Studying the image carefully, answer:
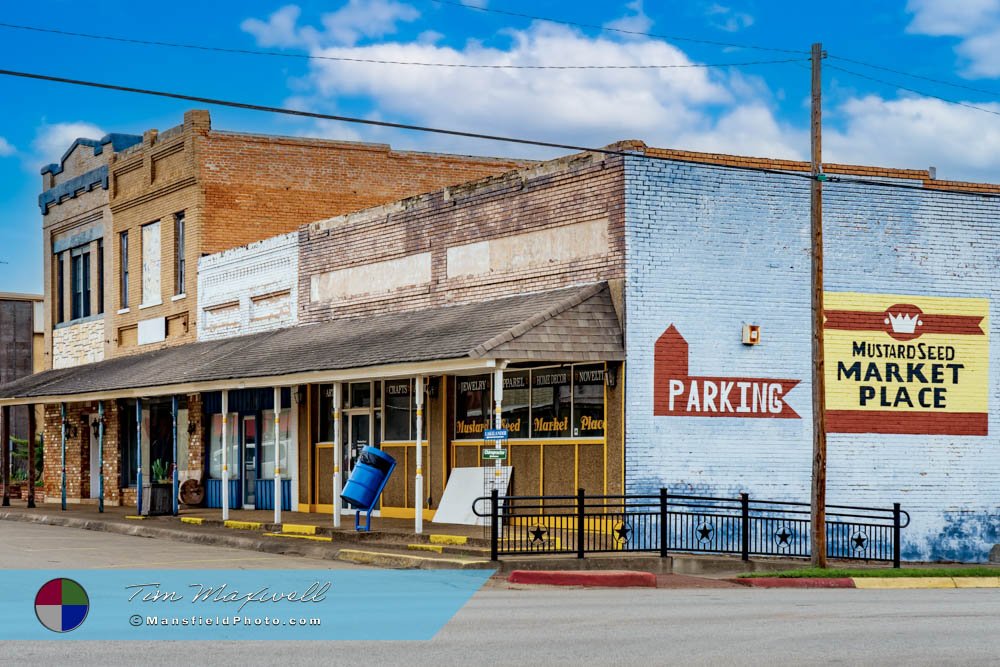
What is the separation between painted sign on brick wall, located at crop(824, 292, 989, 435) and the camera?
23.0 m

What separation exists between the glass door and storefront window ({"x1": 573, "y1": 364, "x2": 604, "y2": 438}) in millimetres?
11274

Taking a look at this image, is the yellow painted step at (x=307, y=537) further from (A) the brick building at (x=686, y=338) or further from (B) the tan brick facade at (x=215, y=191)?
(B) the tan brick facade at (x=215, y=191)

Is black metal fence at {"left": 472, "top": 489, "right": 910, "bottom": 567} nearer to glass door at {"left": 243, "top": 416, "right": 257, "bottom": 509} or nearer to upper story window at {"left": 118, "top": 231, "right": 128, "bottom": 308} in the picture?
glass door at {"left": 243, "top": 416, "right": 257, "bottom": 509}

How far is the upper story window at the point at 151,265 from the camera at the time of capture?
3588 centimetres

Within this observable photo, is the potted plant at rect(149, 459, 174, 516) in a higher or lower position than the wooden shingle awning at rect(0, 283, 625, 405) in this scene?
lower

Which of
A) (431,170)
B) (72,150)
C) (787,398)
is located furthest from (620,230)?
(72,150)

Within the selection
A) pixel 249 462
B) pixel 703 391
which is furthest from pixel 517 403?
pixel 249 462

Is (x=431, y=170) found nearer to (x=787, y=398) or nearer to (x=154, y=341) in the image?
(x=154, y=341)

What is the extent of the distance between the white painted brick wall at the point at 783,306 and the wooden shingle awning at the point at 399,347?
2.87ft

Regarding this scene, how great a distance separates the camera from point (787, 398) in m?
22.5

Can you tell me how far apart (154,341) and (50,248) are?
8.25 meters

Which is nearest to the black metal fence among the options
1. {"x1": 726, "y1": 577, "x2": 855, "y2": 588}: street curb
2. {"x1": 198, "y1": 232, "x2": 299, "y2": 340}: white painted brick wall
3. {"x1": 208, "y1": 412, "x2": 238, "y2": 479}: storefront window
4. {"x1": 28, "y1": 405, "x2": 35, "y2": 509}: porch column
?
{"x1": 726, "y1": 577, "x2": 855, "y2": 588}: street curb

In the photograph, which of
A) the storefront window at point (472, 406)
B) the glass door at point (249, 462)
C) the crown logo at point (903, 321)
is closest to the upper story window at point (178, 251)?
the glass door at point (249, 462)

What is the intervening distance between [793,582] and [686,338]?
4.56 m
